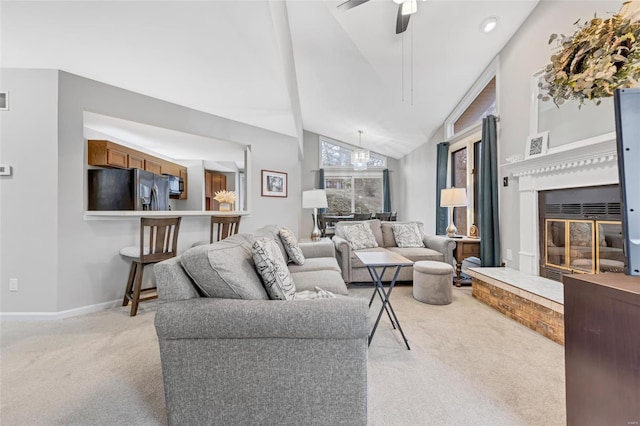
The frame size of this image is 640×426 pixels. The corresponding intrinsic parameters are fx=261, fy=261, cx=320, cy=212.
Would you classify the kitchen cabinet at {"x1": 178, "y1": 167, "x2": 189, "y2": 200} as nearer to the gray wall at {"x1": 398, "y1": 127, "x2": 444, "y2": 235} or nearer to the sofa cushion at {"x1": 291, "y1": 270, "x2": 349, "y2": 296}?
the sofa cushion at {"x1": 291, "y1": 270, "x2": 349, "y2": 296}

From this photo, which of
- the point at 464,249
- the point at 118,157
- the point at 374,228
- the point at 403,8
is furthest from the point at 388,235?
the point at 118,157

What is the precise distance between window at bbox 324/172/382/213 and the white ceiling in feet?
10.6

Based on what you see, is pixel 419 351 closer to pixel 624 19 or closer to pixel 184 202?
pixel 624 19

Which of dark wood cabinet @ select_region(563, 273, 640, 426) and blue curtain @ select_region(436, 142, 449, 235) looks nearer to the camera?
dark wood cabinet @ select_region(563, 273, 640, 426)

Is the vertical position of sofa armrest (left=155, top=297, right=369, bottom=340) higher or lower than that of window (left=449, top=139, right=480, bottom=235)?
lower

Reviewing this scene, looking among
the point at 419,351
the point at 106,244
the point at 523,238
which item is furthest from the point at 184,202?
the point at 523,238

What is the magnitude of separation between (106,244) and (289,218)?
8.83ft

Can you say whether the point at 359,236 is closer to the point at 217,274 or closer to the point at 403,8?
the point at 403,8

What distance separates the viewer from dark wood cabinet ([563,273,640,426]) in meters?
0.82

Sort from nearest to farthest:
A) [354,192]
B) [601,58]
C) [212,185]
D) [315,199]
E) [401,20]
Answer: [601,58] < [401,20] < [315,199] < [212,185] < [354,192]

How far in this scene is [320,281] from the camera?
6.88 ft

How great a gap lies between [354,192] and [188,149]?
4974mm

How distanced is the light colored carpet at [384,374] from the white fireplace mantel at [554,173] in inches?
41.1

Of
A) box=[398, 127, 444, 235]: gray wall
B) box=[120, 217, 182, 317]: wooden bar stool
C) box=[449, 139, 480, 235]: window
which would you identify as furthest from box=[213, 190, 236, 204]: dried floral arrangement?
box=[398, 127, 444, 235]: gray wall
